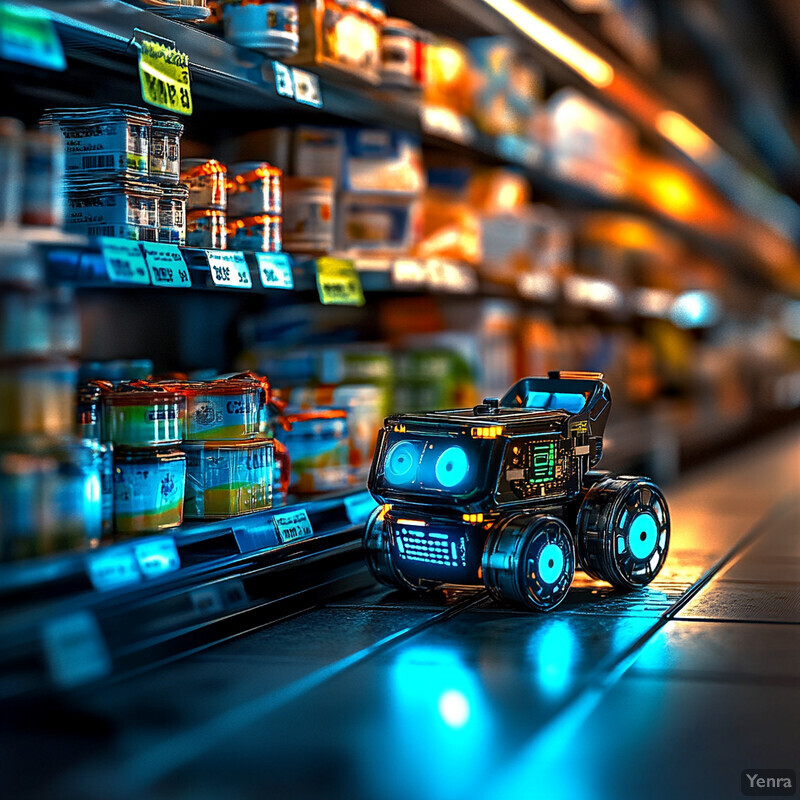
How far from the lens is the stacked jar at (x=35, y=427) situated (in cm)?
154

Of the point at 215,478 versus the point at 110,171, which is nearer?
the point at 110,171

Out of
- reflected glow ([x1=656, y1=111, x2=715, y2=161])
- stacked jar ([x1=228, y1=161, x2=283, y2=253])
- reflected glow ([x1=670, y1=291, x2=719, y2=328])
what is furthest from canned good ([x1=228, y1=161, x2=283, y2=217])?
reflected glow ([x1=670, y1=291, x2=719, y2=328])

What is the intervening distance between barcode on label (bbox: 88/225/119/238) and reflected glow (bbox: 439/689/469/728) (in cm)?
89

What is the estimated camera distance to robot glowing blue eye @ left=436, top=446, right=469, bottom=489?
2.03 meters

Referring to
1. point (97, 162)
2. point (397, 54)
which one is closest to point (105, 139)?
point (97, 162)

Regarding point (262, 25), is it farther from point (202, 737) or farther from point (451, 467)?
point (202, 737)

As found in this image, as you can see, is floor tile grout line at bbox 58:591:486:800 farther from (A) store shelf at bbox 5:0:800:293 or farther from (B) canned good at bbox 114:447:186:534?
(A) store shelf at bbox 5:0:800:293

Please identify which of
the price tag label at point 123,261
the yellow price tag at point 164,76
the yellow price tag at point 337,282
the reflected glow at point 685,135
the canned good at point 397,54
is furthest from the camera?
the reflected glow at point 685,135

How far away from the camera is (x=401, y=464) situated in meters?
2.11

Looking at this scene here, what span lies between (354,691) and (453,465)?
0.51 meters

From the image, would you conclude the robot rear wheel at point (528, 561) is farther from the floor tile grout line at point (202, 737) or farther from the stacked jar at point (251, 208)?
the stacked jar at point (251, 208)

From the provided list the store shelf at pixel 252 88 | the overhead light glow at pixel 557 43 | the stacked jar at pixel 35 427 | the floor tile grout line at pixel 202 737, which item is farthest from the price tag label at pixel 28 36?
the overhead light glow at pixel 557 43

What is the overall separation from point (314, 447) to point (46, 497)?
0.91 meters

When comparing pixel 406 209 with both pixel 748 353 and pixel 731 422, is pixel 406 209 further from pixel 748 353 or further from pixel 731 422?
pixel 748 353
